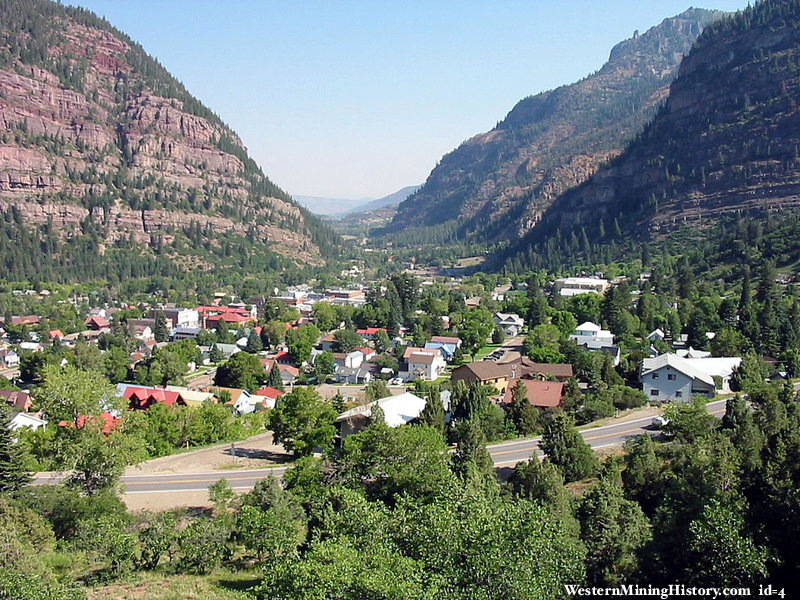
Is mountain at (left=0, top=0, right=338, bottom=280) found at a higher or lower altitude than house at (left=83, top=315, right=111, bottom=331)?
higher

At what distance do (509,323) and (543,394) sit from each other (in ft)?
119

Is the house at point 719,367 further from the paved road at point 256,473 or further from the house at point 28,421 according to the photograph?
the house at point 28,421

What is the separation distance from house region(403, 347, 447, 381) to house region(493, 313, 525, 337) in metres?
17.6

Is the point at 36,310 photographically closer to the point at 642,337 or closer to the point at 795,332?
the point at 642,337

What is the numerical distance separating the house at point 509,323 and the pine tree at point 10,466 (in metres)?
58.6

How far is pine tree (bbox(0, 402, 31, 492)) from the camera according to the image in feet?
80.1

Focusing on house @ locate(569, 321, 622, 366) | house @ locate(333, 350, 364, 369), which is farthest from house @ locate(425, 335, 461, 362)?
house @ locate(569, 321, 622, 366)

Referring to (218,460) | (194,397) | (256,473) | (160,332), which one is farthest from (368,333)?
(256,473)

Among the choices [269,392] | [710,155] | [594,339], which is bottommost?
[594,339]

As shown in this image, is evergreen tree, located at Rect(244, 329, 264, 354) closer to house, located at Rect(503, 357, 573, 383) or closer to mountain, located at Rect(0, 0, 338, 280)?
house, located at Rect(503, 357, 573, 383)

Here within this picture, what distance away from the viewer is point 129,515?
24.5 meters

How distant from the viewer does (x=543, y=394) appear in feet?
139

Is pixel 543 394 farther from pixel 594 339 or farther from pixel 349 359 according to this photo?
pixel 349 359

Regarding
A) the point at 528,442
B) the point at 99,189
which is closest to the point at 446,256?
the point at 99,189
